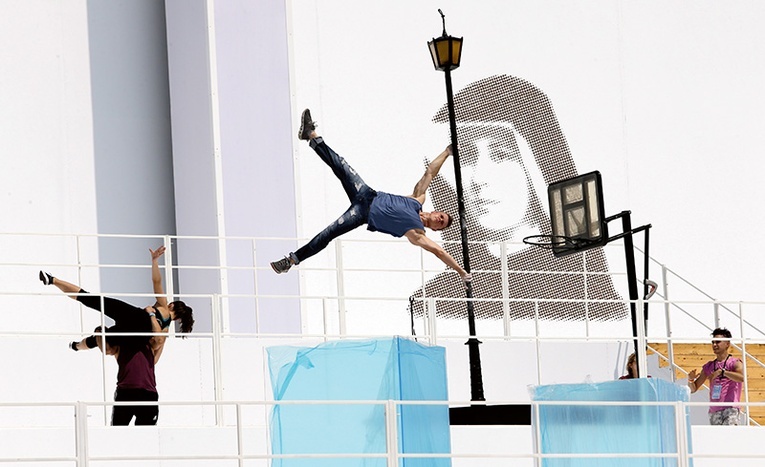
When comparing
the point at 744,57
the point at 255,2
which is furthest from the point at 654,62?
the point at 255,2

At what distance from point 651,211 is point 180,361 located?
17.4ft

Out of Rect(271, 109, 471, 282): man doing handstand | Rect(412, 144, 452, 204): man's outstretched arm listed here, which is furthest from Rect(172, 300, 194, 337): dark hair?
Rect(412, 144, 452, 204): man's outstretched arm

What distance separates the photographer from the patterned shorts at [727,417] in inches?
356

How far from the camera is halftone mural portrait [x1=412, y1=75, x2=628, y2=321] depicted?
1187cm

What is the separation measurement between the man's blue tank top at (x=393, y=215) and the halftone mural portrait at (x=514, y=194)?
9.63ft

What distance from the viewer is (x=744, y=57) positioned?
13.3 meters

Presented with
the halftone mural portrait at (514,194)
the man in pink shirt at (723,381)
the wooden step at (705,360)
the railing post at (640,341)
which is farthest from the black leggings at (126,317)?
the halftone mural portrait at (514,194)

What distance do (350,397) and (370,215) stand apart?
2.55 metres

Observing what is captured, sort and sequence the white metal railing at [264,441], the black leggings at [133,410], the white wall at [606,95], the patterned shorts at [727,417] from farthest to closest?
the white wall at [606,95] → the patterned shorts at [727,417] → the black leggings at [133,410] → the white metal railing at [264,441]

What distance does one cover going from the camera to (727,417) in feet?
29.7

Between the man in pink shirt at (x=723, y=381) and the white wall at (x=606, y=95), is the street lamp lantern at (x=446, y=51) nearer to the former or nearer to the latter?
the white wall at (x=606, y=95)

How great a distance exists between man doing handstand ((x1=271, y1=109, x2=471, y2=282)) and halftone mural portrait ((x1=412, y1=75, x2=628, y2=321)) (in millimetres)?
2904

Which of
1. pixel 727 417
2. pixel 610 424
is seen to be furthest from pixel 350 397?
pixel 727 417

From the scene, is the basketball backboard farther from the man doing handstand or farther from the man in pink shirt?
the man in pink shirt
